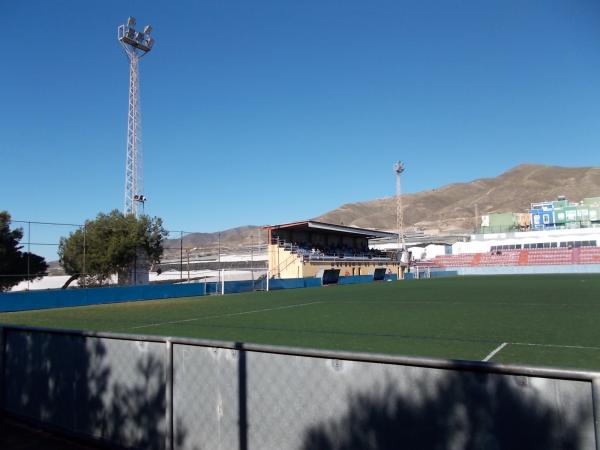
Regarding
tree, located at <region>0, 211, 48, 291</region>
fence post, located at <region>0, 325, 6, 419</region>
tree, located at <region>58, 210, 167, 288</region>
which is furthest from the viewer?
tree, located at <region>58, 210, 167, 288</region>

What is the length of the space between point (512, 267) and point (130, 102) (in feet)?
183

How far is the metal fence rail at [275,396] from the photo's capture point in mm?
2611

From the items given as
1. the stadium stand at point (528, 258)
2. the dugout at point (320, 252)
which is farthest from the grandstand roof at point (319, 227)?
the stadium stand at point (528, 258)

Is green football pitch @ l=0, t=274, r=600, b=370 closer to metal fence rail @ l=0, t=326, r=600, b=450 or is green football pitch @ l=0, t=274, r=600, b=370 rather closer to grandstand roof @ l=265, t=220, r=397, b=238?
metal fence rail @ l=0, t=326, r=600, b=450

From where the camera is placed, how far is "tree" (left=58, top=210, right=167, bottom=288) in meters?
32.9

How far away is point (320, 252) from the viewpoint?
5741 cm

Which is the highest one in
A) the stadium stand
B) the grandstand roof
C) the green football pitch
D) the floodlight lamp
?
the floodlight lamp

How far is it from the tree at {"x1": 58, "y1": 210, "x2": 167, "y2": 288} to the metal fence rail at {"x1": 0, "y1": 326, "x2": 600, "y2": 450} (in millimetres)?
27975

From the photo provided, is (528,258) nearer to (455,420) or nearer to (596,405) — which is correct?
(455,420)

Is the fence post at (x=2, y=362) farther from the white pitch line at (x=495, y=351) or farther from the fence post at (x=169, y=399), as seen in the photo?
the white pitch line at (x=495, y=351)

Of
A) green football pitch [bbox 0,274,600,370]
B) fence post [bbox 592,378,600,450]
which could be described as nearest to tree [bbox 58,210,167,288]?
green football pitch [bbox 0,274,600,370]

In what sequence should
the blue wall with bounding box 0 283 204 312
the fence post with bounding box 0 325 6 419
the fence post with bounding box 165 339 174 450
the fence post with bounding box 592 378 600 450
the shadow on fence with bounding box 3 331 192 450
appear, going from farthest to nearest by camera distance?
the blue wall with bounding box 0 283 204 312, the fence post with bounding box 0 325 6 419, the shadow on fence with bounding box 3 331 192 450, the fence post with bounding box 165 339 174 450, the fence post with bounding box 592 378 600 450

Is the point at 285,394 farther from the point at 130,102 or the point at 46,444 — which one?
the point at 130,102

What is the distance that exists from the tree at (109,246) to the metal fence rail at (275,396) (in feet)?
91.8
